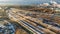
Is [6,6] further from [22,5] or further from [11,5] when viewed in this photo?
[22,5]

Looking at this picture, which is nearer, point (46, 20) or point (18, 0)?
point (46, 20)

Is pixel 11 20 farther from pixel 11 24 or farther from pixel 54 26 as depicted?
pixel 54 26

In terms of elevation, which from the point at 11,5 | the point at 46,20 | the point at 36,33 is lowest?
the point at 36,33

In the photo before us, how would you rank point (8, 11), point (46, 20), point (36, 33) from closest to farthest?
point (36, 33), point (46, 20), point (8, 11)

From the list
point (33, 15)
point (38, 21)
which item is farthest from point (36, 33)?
point (33, 15)

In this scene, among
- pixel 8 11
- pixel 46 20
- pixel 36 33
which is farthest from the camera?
pixel 8 11

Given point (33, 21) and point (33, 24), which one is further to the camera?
point (33, 21)

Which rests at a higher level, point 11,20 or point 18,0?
point 18,0
